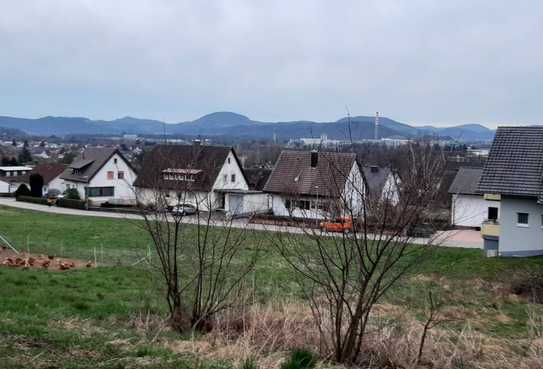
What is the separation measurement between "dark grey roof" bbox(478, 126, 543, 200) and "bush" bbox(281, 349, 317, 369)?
21150mm

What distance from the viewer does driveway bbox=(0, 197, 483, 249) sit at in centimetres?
779

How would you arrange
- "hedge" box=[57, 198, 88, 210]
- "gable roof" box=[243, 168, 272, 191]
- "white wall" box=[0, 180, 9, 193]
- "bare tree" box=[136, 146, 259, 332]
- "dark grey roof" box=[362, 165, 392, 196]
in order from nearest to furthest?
"dark grey roof" box=[362, 165, 392, 196], "bare tree" box=[136, 146, 259, 332], "hedge" box=[57, 198, 88, 210], "gable roof" box=[243, 168, 272, 191], "white wall" box=[0, 180, 9, 193]

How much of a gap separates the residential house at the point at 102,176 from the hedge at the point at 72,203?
442 cm

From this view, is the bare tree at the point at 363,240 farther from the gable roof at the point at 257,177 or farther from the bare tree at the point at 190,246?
the gable roof at the point at 257,177

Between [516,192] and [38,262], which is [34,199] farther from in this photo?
[516,192]

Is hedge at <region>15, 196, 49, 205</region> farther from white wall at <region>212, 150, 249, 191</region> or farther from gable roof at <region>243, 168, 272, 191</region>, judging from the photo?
gable roof at <region>243, 168, 272, 191</region>

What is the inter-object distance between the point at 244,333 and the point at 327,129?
310cm

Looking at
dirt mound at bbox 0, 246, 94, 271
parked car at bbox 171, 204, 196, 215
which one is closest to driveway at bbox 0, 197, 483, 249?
parked car at bbox 171, 204, 196, 215

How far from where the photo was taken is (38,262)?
1731 cm

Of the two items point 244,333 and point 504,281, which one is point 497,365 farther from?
point 504,281

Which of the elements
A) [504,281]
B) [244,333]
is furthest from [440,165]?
[504,281]

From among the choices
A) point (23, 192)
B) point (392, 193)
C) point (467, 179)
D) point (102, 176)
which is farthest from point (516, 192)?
point (23, 192)

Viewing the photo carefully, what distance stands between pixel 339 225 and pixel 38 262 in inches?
505

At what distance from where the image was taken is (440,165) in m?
7.08
